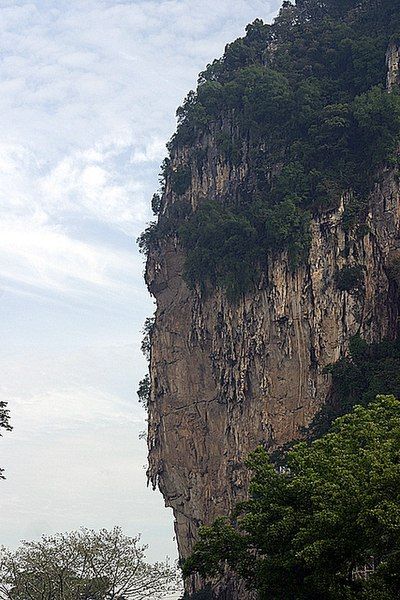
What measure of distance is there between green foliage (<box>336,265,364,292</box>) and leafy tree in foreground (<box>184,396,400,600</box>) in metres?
14.5

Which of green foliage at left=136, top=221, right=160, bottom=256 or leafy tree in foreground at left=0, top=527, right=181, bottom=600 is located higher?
green foliage at left=136, top=221, right=160, bottom=256

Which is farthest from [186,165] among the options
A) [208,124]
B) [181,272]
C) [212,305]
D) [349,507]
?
[349,507]

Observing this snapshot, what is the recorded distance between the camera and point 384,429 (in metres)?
19.4

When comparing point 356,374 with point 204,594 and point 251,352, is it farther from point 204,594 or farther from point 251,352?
point 204,594

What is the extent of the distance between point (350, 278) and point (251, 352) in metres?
5.10

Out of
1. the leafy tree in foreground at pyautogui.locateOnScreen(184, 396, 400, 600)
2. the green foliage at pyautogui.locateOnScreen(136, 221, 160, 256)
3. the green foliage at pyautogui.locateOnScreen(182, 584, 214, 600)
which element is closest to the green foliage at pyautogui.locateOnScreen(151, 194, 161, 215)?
the green foliage at pyautogui.locateOnScreen(136, 221, 160, 256)

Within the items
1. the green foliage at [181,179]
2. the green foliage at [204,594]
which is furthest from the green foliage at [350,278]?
the green foliage at [204,594]

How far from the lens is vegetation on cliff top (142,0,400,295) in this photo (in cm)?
3631

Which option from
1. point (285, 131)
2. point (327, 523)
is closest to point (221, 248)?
Result: point (285, 131)

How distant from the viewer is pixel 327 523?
17.2 m

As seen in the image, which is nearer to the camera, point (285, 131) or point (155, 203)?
point (285, 131)

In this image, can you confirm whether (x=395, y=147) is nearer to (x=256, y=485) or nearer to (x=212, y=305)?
(x=212, y=305)

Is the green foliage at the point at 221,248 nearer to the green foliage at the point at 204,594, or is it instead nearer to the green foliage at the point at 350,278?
the green foliage at the point at 350,278

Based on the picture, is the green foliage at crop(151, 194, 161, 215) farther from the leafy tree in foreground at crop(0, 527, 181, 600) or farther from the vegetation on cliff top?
the leafy tree in foreground at crop(0, 527, 181, 600)
